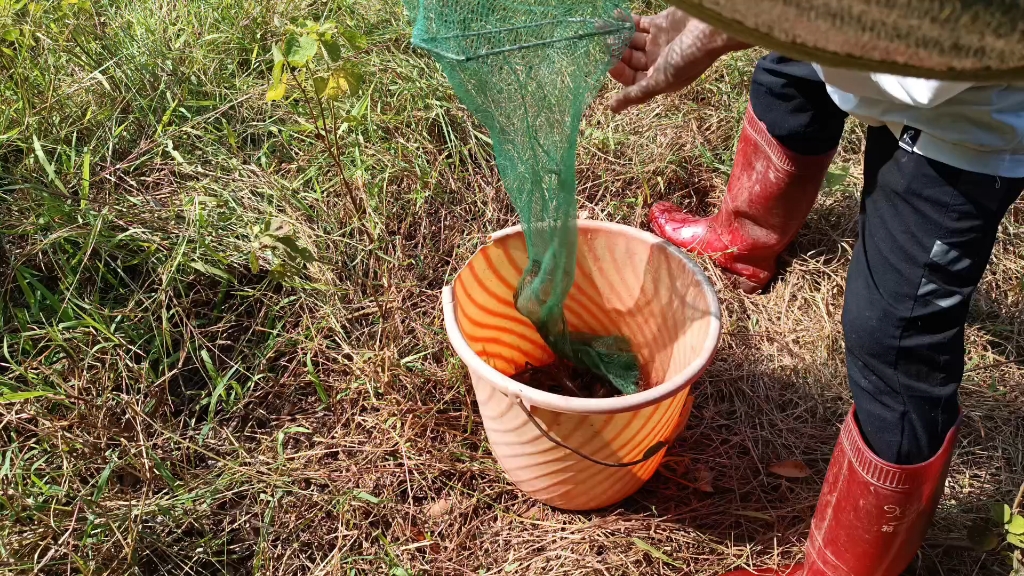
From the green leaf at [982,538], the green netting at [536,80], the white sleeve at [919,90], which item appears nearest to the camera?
the white sleeve at [919,90]

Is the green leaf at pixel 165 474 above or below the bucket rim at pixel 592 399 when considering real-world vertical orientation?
below

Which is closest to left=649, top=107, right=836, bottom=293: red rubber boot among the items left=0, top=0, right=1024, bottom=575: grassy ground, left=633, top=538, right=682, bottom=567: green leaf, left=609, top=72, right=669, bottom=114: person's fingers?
left=0, top=0, right=1024, bottom=575: grassy ground

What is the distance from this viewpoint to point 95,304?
2018 millimetres

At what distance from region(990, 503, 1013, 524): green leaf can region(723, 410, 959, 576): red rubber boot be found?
0.58ft

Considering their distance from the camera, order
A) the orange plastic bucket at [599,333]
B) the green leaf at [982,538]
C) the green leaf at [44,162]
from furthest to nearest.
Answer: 1. the green leaf at [44,162]
2. the green leaf at [982,538]
3. the orange plastic bucket at [599,333]

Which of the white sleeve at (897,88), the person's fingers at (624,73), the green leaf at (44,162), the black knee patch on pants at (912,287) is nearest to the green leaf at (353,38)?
the person's fingers at (624,73)

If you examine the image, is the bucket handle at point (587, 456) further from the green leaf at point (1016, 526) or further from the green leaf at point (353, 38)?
the green leaf at point (353, 38)

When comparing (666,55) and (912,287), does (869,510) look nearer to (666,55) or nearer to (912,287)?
(912,287)

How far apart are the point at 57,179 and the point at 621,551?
1.84 m

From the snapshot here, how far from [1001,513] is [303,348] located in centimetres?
175

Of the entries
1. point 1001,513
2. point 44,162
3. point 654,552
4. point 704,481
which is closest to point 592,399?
point 654,552

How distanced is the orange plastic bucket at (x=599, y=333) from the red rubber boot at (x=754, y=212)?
23.1 inches

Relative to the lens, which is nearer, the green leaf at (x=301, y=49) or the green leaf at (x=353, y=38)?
the green leaf at (x=301, y=49)

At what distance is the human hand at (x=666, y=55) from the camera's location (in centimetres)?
146
